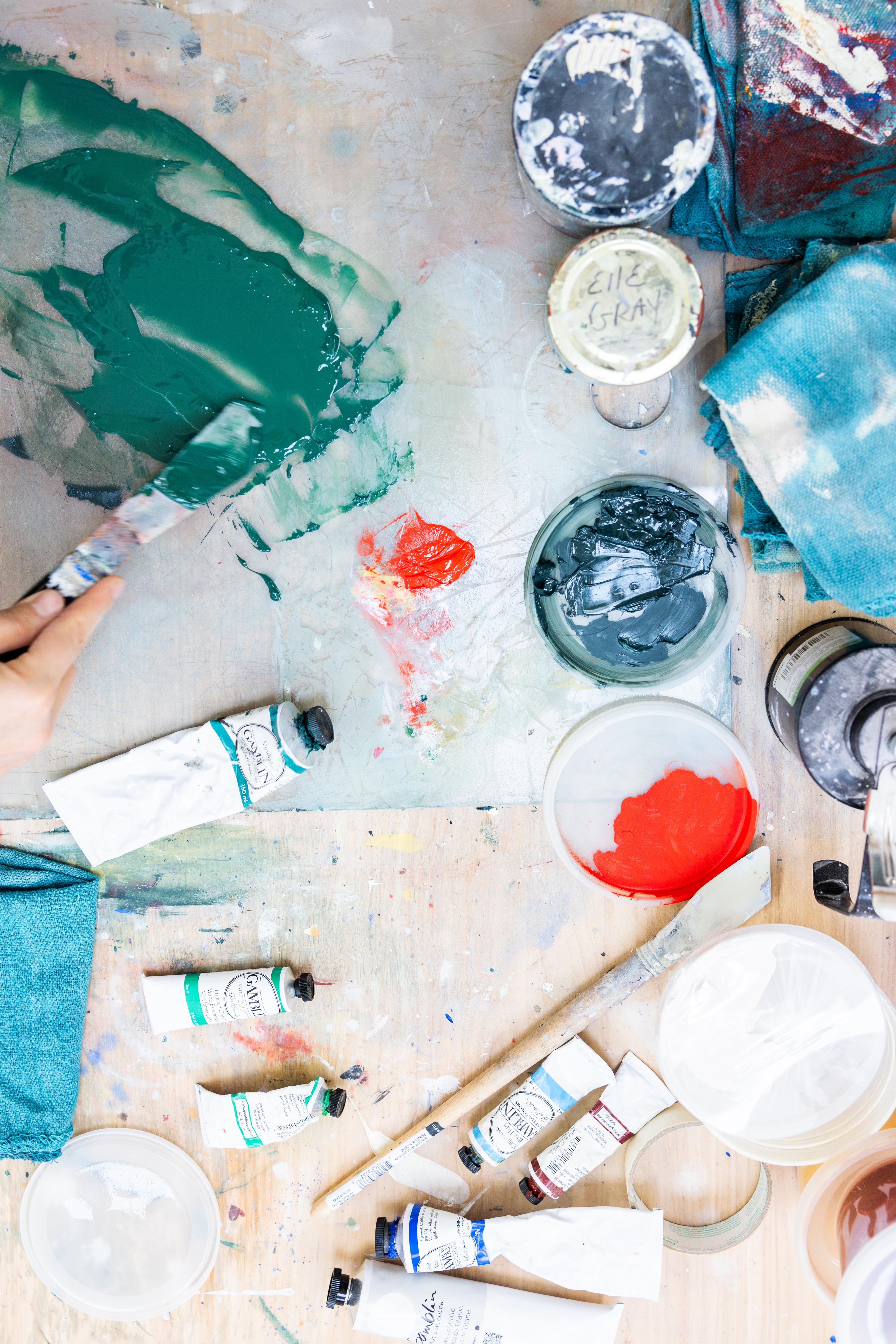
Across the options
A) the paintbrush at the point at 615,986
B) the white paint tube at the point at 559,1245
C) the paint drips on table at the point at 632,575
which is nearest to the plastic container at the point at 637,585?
the paint drips on table at the point at 632,575

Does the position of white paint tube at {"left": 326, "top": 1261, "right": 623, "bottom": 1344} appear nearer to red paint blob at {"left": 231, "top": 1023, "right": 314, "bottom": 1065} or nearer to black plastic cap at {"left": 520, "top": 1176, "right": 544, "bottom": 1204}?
black plastic cap at {"left": 520, "top": 1176, "right": 544, "bottom": 1204}

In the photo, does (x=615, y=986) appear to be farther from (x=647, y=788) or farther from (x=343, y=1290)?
(x=343, y=1290)

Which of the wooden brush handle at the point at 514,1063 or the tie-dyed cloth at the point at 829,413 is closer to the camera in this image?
the tie-dyed cloth at the point at 829,413

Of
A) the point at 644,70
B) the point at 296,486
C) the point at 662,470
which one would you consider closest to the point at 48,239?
the point at 296,486

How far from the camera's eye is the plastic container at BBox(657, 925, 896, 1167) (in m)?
1.06

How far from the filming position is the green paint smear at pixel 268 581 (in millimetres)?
1116

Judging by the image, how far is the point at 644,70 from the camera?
92 cm

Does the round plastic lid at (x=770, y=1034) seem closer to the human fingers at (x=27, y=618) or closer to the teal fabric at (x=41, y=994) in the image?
the teal fabric at (x=41, y=994)

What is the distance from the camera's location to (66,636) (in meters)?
0.96

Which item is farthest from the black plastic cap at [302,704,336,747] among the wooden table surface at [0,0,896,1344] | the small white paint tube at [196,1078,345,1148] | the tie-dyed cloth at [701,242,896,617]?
the tie-dyed cloth at [701,242,896,617]

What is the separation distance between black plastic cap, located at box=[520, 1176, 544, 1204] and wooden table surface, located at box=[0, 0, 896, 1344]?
0.11 feet

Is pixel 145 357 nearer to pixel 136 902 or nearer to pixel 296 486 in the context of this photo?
pixel 296 486

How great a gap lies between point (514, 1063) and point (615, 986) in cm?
19

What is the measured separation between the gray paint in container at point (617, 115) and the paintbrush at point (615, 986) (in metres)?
0.89
